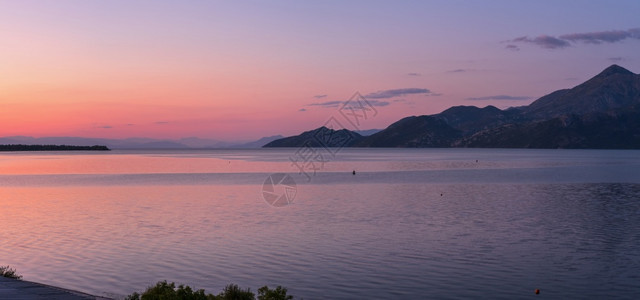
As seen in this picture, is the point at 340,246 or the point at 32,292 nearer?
the point at 32,292

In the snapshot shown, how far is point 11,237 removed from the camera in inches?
1581

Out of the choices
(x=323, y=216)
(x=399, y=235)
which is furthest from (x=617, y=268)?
(x=323, y=216)

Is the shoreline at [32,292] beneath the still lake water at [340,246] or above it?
above

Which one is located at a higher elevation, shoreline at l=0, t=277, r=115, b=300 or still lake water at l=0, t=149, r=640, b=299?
shoreline at l=0, t=277, r=115, b=300

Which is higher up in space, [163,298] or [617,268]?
[163,298]

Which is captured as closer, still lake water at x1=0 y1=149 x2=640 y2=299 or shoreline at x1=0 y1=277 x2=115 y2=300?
shoreline at x1=0 y1=277 x2=115 y2=300

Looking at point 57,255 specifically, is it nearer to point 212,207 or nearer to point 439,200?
point 212,207

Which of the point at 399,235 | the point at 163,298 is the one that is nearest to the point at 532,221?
the point at 399,235

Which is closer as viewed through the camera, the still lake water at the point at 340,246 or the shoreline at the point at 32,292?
the shoreline at the point at 32,292

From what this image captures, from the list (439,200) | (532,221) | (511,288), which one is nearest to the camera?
(511,288)

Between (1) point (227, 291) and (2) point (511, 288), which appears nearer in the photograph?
(1) point (227, 291)

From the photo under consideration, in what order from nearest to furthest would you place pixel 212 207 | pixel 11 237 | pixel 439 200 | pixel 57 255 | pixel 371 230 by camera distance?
pixel 57 255 → pixel 11 237 → pixel 371 230 → pixel 212 207 → pixel 439 200

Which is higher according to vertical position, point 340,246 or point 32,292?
point 32,292

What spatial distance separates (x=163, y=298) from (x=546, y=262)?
21.8 metres
